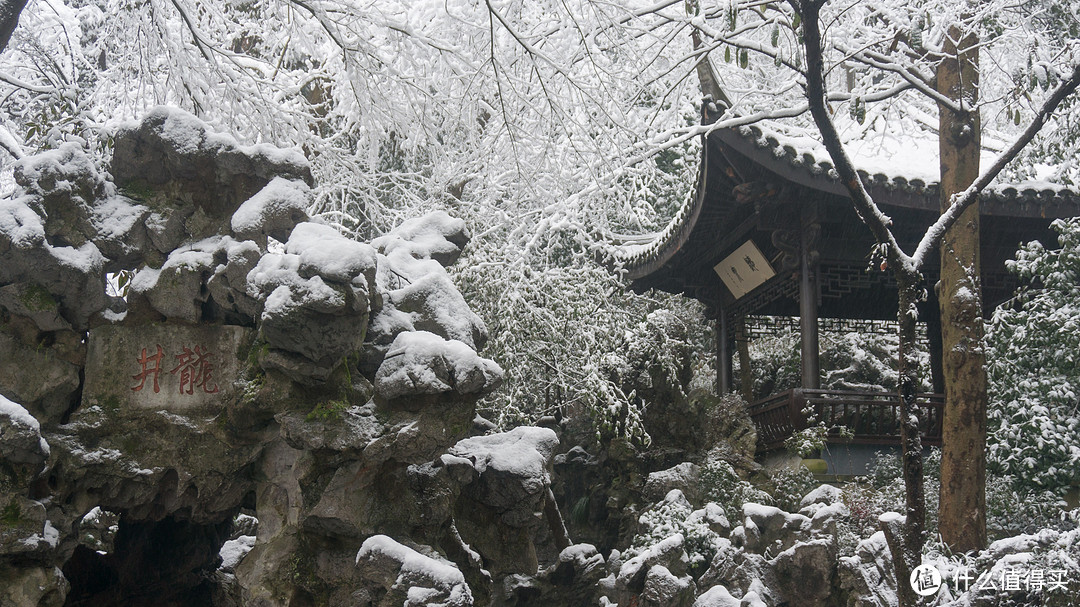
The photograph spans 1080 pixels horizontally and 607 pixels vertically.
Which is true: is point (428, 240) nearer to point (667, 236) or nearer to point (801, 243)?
point (801, 243)

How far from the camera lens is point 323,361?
3.99 meters

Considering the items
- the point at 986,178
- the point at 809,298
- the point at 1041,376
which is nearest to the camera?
the point at 986,178

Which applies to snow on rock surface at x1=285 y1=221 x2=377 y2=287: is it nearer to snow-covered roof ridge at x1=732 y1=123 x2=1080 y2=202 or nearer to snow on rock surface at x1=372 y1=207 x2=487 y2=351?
snow on rock surface at x1=372 y1=207 x2=487 y2=351

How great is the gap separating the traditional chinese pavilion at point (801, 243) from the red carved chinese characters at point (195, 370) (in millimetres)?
4583

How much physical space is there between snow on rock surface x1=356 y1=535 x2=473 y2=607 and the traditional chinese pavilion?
4366 millimetres

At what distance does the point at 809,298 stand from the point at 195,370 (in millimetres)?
5498

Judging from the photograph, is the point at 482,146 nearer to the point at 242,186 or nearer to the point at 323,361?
the point at 242,186

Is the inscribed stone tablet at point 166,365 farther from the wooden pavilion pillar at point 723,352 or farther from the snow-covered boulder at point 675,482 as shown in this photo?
the wooden pavilion pillar at point 723,352

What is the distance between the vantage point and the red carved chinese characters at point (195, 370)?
14.5ft

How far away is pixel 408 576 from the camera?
3.91m

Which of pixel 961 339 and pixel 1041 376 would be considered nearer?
pixel 961 339

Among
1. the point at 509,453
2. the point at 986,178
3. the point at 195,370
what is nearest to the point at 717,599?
the point at 509,453

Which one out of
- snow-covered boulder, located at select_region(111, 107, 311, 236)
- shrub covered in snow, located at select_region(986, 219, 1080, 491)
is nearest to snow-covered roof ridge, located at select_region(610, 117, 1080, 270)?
shrub covered in snow, located at select_region(986, 219, 1080, 491)

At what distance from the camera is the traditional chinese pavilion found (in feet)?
24.0
